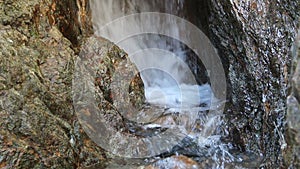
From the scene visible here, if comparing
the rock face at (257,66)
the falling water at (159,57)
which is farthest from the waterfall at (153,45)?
the rock face at (257,66)

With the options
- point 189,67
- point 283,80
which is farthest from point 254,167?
point 189,67

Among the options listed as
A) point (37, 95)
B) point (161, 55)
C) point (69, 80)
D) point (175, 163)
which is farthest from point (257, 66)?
point (161, 55)

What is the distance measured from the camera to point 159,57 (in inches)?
241

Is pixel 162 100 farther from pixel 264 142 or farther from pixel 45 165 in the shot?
pixel 45 165

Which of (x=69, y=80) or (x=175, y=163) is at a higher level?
(x=69, y=80)

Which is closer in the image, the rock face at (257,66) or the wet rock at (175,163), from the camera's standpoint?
the rock face at (257,66)

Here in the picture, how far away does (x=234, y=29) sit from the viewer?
138 inches

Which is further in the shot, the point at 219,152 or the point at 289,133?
the point at 219,152

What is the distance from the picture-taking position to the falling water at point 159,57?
489cm

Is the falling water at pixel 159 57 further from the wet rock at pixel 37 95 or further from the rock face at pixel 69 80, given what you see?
the wet rock at pixel 37 95

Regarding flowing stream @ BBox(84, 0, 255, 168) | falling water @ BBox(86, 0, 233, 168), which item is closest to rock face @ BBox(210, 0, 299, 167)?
flowing stream @ BBox(84, 0, 255, 168)

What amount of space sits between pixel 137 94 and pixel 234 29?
1.67 metres

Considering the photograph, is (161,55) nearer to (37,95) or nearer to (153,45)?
(153,45)

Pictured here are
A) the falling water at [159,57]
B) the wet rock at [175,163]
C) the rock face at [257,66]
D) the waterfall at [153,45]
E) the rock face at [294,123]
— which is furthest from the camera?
the waterfall at [153,45]
